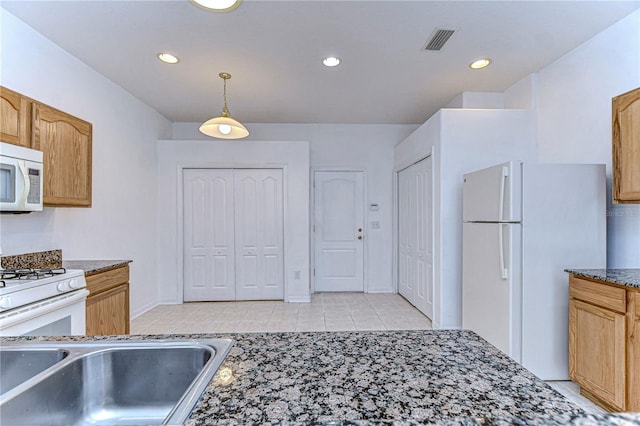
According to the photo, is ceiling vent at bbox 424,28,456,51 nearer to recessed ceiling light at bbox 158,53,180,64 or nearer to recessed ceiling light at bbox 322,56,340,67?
recessed ceiling light at bbox 322,56,340,67

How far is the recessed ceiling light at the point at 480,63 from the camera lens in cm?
312

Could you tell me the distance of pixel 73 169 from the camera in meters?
2.56

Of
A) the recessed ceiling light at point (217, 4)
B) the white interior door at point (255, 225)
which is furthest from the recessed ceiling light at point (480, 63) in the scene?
the white interior door at point (255, 225)

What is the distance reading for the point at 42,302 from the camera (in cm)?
189

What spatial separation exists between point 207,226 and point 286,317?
182 centimetres

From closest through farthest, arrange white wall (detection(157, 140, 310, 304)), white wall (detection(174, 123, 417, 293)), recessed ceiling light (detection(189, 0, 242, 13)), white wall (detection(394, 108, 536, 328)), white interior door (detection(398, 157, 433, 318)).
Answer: recessed ceiling light (detection(189, 0, 242, 13)), white wall (detection(394, 108, 536, 328)), white interior door (detection(398, 157, 433, 318)), white wall (detection(157, 140, 310, 304)), white wall (detection(174, 123, 417, 293))

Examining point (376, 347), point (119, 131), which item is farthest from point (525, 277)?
point (119, 131)

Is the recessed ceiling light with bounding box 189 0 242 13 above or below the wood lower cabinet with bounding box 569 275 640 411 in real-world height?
above

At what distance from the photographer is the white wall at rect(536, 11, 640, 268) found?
244cm

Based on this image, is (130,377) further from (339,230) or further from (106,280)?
(339,230)

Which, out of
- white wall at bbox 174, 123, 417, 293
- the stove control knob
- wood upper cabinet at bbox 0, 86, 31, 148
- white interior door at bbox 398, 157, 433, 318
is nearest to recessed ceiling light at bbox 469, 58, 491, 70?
white interior door at bbox 398, 157, 433, 318

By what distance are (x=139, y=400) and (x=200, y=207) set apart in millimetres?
4141

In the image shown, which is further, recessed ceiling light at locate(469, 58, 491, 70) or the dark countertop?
recessed ceiling light at locate(469, 58, 491, 70)

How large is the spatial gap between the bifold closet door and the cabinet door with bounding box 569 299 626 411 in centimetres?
356
